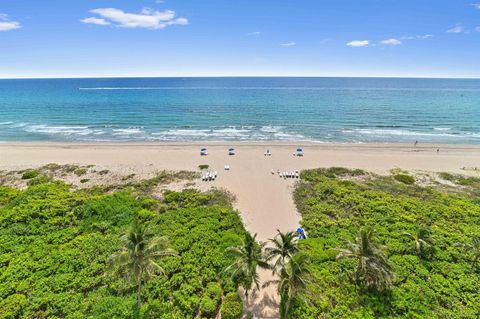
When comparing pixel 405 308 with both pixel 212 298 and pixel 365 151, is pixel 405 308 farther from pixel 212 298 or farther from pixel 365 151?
pixel 365 151

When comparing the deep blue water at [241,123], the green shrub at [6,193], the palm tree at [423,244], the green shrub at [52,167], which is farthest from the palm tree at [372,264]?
the deep blue water at [241,123]

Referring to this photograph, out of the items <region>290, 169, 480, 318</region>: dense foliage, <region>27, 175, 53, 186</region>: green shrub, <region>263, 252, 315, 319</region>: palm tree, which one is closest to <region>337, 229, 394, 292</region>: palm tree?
<region>290, 169, 480, 318</region>: dense foliage

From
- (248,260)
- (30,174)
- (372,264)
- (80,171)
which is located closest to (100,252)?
(248,260)

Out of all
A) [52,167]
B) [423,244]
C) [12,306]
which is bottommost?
[12,306]

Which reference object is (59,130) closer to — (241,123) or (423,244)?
(241,123)

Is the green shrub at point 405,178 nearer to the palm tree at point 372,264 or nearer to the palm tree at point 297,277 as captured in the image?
the palm tree at point 372,264

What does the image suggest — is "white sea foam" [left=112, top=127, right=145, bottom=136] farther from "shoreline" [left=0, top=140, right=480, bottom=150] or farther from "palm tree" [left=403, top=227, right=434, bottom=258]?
"palm tree" [left=403, top=227, right=434, bottom=258]

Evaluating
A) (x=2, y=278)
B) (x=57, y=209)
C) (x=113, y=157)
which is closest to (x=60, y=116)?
(x=113, y=157)
